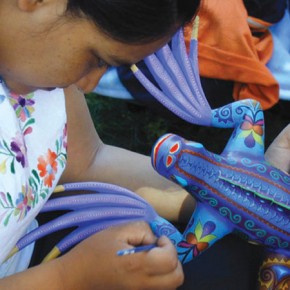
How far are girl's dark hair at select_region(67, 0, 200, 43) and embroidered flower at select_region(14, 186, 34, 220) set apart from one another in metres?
0.27

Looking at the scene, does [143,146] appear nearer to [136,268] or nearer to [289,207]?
[289,207]

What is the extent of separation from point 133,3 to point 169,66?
36 cm

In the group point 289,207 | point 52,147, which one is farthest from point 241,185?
point 52,147

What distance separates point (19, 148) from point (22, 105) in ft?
0.29

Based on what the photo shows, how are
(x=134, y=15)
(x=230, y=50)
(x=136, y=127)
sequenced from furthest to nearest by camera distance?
(x=136, y=127) < (x=230, y=50) < (x=134, y=15)

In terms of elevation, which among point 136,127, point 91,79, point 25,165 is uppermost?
point 91,79

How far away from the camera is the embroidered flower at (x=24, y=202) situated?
754 millimetres

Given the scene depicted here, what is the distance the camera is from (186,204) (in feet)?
3.42

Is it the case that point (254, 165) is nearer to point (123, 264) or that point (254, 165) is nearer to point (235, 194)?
point (235, 194)

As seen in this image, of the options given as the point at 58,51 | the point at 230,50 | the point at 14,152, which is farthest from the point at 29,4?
the point at 230,50

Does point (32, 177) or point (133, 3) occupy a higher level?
point (133, 3)

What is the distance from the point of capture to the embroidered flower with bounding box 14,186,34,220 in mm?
754

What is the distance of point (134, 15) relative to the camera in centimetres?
60

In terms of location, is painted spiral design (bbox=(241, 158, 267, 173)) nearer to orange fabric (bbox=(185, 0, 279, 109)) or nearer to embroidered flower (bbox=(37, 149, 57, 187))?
embroidered flower (bbox=(37, 149, 57, 187))
